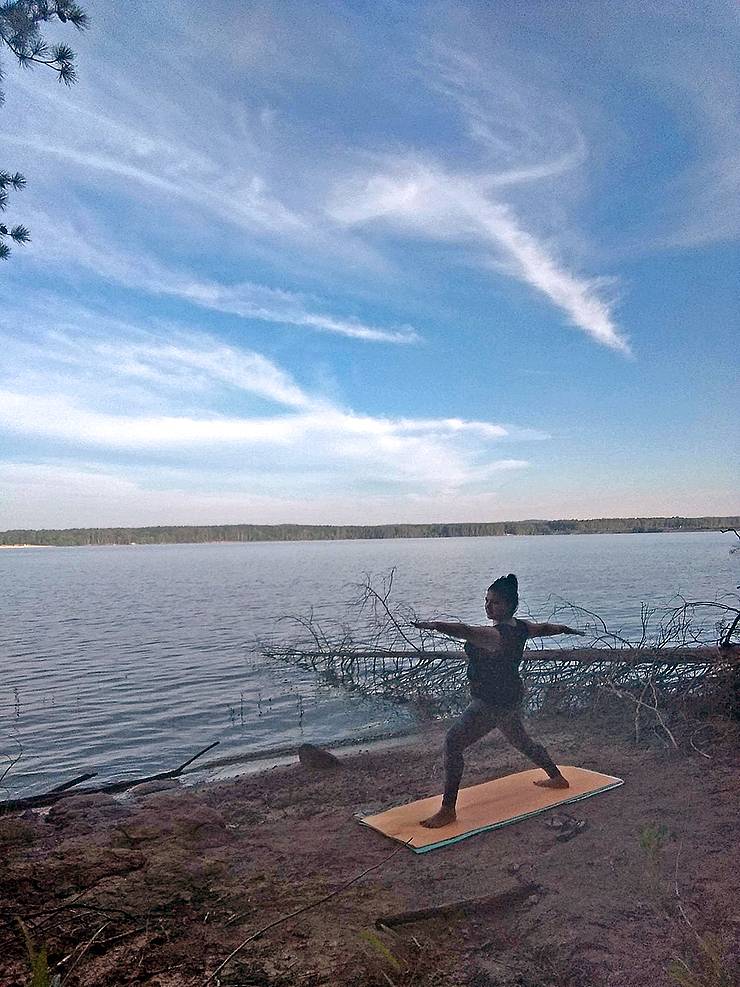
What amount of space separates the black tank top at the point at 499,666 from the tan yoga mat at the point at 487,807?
101 cm

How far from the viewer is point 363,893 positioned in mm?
5250

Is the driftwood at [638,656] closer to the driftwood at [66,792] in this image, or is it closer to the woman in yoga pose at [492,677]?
the woman in yoga pose at [492,677]

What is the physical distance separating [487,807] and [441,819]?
607 mm

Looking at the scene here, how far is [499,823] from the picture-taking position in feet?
21.1

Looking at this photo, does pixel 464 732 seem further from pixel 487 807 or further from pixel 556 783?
pixel 556 783

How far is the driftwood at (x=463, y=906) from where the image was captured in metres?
4.74

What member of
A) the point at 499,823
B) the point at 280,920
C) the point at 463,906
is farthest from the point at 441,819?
the point at 280,920

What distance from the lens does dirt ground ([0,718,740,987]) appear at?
4.15 m

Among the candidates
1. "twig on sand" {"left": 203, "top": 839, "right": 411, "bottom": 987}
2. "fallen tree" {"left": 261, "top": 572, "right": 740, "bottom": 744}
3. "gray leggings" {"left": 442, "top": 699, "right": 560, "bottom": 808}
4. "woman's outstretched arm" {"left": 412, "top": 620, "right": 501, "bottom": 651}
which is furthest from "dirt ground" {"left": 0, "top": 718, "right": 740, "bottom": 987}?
"fallen tree" {"left": 261, "top": 572, "right": 740, "bottom": 744}

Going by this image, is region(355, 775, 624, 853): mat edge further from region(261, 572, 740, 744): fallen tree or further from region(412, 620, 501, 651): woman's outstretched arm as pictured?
region(261, 572, 740, 744): fallen tree

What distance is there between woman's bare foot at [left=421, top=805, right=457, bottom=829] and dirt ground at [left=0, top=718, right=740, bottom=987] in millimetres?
343

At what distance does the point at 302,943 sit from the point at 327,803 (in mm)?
3540

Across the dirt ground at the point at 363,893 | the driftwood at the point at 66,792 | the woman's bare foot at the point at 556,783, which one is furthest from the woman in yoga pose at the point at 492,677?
the driftwood at the point at 66,792

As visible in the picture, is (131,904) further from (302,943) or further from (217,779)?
(217,779)
